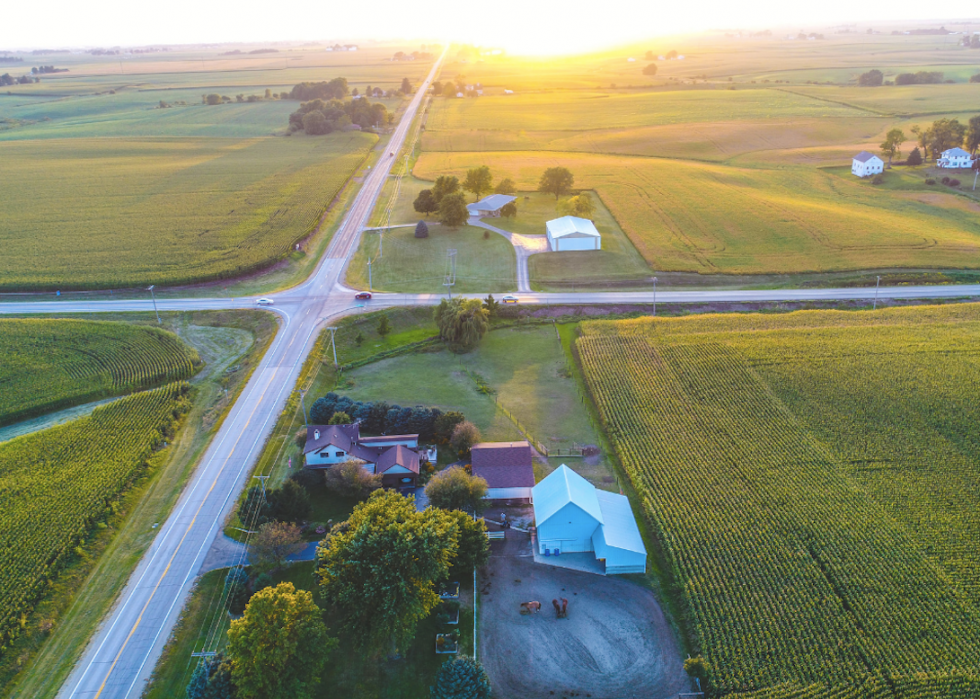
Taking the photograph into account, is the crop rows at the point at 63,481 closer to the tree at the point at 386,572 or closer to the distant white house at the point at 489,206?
the tree at the point at 386,572

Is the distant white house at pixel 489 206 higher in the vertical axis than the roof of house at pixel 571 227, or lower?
higher

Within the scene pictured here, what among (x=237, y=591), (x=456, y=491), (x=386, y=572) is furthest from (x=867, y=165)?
(x=237, y=591)

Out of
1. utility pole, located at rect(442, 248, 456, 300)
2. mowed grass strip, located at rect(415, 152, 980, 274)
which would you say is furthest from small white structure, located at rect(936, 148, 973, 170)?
utility pole, located at rect(442, 248, 456, 300)

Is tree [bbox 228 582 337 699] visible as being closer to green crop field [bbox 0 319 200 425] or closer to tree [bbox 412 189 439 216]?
green crop field [bbox 0 319 200 425]

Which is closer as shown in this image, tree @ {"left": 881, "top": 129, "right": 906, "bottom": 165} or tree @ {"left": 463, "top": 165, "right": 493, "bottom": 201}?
tree @ {"left": 463, "top": 165, "right": 493, "bottom": 201}

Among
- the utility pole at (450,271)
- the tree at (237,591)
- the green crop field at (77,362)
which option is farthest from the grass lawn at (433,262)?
the tree at (237,591)

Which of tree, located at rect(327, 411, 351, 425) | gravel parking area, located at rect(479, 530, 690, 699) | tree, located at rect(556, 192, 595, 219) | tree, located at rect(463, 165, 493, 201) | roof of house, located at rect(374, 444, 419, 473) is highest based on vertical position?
tree, located at rect(463, 165, 493, 201)

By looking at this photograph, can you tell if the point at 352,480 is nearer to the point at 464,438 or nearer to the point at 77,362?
the point at 464,438
